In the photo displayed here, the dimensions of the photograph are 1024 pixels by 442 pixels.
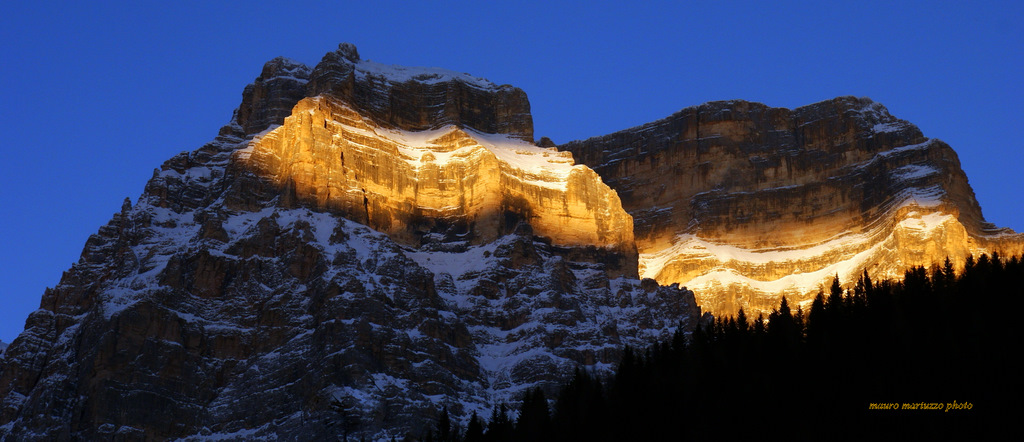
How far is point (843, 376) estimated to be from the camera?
400 feet

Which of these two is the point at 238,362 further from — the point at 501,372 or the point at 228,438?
the point at 501,372

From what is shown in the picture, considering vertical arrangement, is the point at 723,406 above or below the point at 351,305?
below

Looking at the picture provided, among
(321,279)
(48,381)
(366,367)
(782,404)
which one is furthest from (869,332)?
(48,381)

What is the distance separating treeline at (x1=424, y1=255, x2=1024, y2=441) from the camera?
111750 mm

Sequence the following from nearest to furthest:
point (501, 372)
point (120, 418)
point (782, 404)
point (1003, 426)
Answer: point (1003, 426) < point (782, 404) < point (120, 418) < point (501, 372)

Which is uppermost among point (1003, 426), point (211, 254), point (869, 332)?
point (211, 254)

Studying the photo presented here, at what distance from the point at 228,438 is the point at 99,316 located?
1857 centimetres

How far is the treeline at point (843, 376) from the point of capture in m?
112

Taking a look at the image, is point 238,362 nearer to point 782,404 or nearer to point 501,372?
point 501,372

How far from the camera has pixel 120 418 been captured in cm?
17775

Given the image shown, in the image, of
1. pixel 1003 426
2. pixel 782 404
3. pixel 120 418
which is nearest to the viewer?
pixel 1003 426

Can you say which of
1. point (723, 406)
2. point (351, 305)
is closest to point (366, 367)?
point (351, 305)

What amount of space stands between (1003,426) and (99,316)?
102 metres

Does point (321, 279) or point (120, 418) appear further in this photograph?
point (321, 279)
